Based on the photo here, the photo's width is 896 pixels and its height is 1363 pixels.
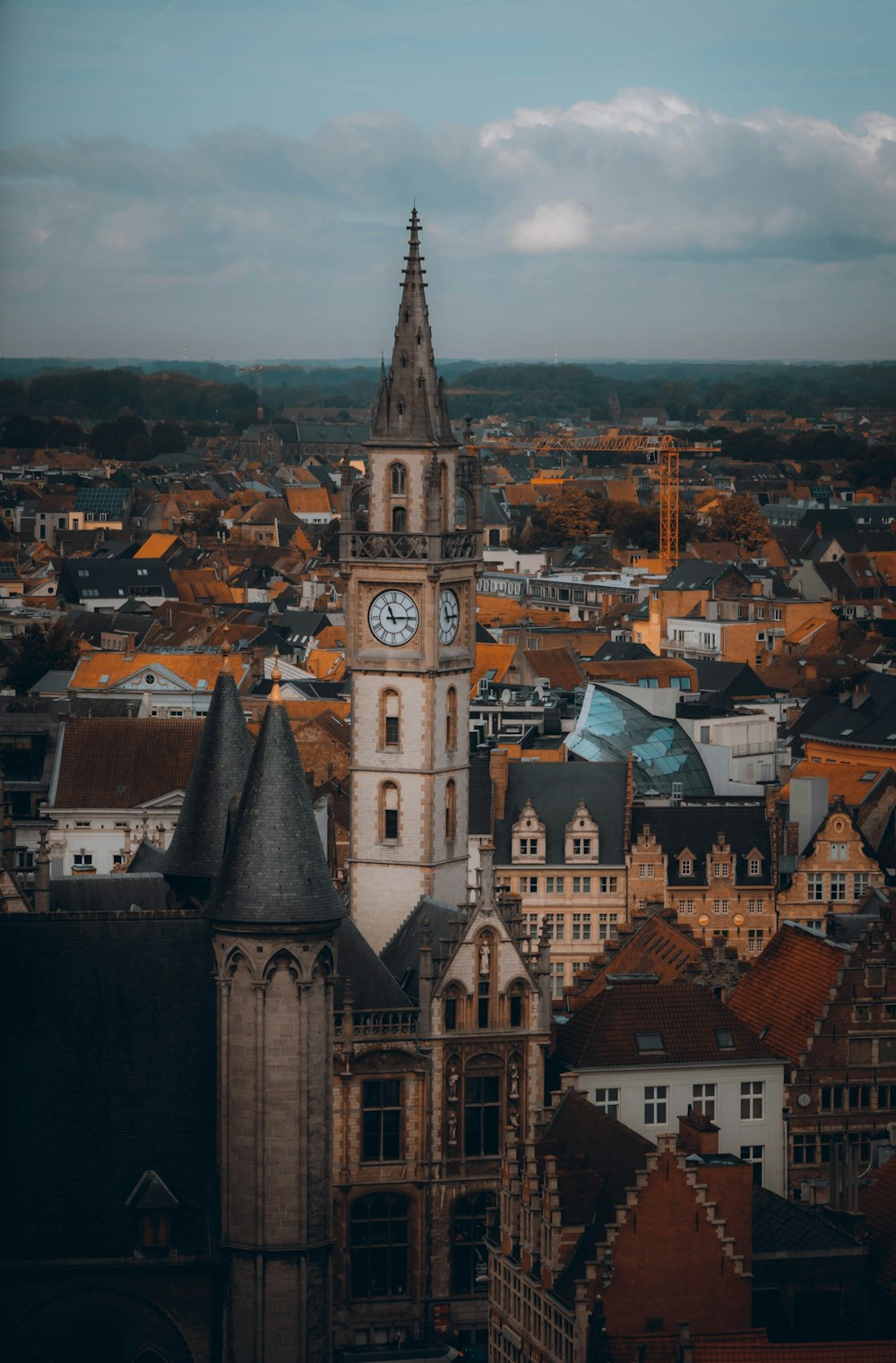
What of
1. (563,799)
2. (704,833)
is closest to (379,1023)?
(563,799)

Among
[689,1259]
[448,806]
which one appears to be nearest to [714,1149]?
[689,1259]

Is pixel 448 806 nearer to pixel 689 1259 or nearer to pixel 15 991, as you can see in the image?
pixel 15 991

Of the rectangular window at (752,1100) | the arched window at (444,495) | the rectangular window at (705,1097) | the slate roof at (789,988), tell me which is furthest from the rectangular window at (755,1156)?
the arched window at (444,495)

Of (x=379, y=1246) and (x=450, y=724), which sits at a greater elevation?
(x=450, y=724)

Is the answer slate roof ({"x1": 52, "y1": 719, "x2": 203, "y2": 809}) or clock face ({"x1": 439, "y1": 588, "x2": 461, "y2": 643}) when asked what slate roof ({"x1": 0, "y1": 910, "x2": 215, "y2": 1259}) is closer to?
clock face ({"x1": 439, "y1": 588, "x2": 461, "y2": 643})

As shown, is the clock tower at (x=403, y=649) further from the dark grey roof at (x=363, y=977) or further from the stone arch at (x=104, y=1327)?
the stone arch at (x=104, y=1327)

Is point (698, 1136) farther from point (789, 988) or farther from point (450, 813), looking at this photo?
point (450, 813)
